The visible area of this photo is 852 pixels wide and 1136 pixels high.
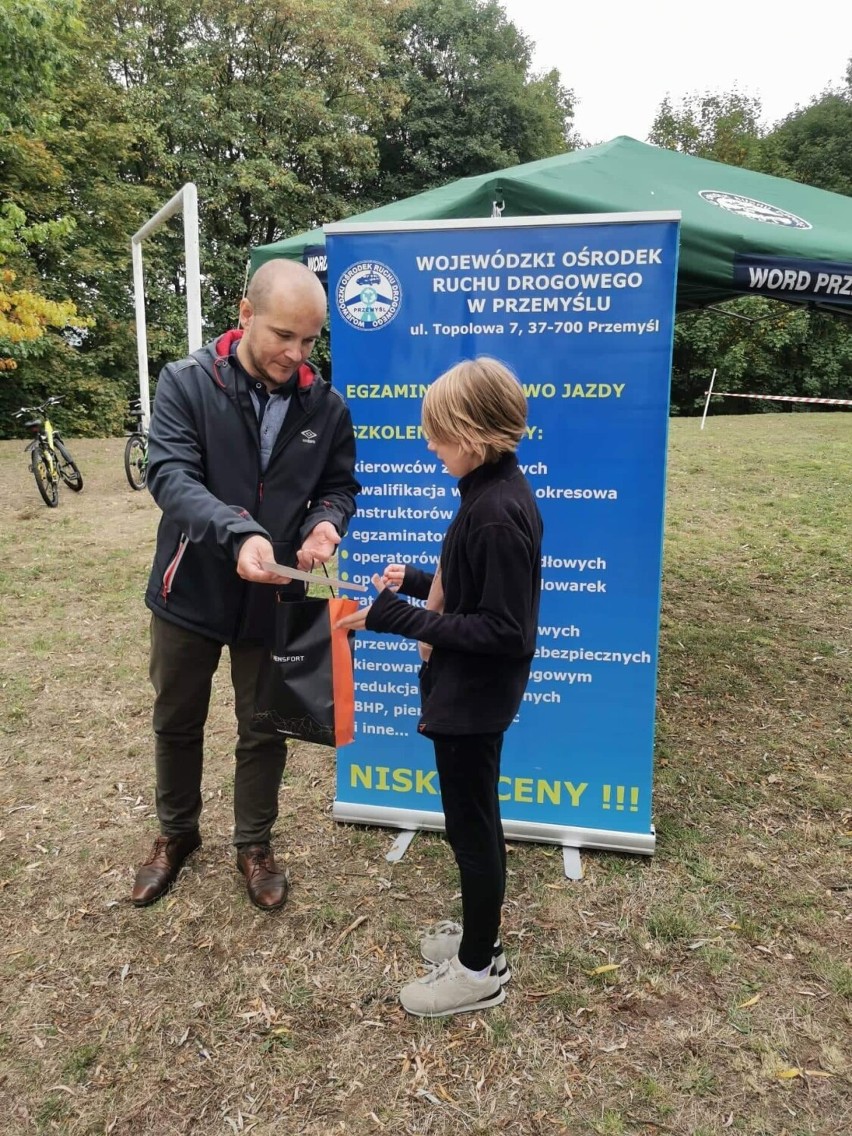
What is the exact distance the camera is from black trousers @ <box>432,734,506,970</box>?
1.88 m

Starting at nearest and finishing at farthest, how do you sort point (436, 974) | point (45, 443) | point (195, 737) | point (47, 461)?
point (436, 974) → point (195, 737) → point (47, 461) → point (45, 443)

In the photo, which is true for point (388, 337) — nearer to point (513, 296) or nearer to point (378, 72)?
point (513, 296)

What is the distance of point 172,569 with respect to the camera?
2285 mm

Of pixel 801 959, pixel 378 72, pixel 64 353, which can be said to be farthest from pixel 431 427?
pixel 378 72

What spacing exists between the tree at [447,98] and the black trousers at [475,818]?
2204 cm

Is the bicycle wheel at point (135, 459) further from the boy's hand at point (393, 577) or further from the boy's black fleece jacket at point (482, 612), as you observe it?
the boy's black fleece jacket at point (482, 612)

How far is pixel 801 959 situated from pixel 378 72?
930 inches

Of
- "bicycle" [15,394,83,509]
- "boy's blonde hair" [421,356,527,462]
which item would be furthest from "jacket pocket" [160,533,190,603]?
"bicycle" [15,394,83,509]

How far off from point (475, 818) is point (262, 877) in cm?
103

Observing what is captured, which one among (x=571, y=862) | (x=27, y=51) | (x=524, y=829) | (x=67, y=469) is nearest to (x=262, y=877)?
(x=524, y=829)

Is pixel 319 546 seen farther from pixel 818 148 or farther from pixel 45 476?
pixel 818 148

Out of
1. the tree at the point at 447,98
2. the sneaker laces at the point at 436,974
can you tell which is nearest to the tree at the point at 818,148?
the tree at the point at 447,98

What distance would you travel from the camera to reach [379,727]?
115 inches

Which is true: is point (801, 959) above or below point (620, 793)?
below
